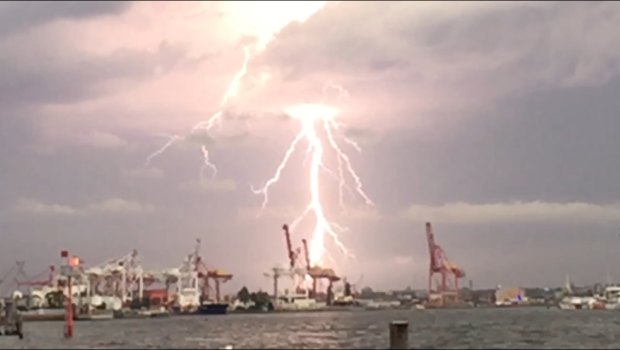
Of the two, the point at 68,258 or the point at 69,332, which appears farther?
the point at 69,332

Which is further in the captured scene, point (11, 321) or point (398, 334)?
point (11, 321)

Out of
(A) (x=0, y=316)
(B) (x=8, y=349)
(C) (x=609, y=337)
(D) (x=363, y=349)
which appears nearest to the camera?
(D) (x=363, y=349)

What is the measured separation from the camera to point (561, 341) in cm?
8850

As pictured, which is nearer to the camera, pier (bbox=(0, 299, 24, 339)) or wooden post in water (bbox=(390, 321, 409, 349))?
wooden post in water (bbox=(390, 321, 409, 349))

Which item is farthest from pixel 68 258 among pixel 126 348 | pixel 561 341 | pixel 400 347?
pixel 400 347

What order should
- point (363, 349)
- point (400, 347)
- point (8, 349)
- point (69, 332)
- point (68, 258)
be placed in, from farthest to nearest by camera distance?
point (69, 332)
point (68, 258)
point (8, 349)
point (363, 349)
point (400, 347)

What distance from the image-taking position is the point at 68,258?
4080 inches

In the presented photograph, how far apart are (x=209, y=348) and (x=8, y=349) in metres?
18.2

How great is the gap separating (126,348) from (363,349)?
77.2 feet

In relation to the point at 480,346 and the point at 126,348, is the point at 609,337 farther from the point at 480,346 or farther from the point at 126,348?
the point at 126,348

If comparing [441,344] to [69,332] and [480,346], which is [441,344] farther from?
[69,332]

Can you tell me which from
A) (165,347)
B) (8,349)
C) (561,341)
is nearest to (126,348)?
(165,347)

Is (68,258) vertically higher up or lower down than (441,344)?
higher up

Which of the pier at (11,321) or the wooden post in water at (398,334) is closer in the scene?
the wooden post in water at (398,334)
